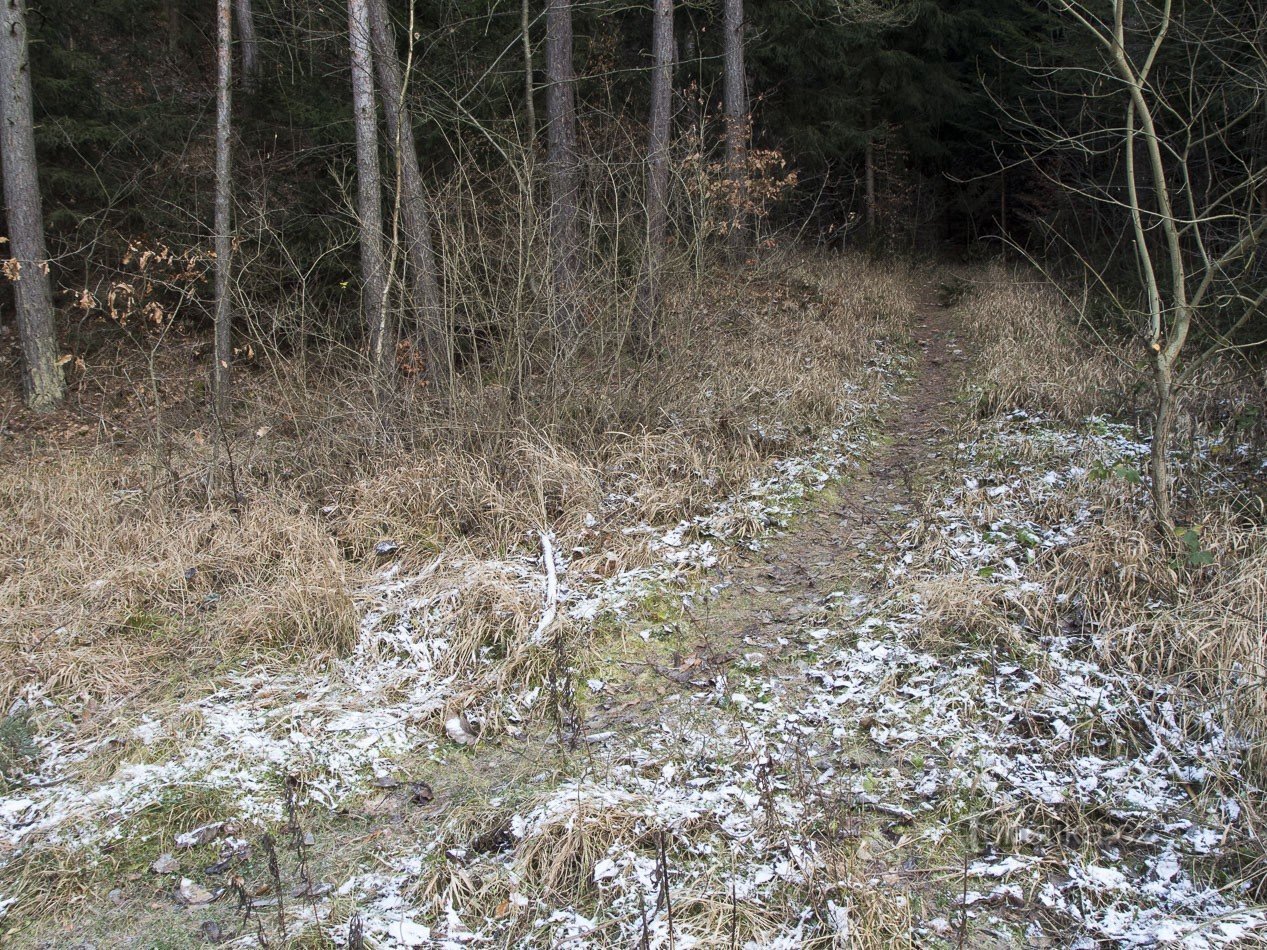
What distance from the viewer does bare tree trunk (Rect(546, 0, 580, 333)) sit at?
6.83 metres

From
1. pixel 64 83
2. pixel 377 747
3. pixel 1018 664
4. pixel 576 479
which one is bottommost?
pixel 377 747

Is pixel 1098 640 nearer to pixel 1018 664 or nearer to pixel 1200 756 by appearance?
pixel 1018 664

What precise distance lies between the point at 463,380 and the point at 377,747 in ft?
11.9

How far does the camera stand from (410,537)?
5.80 metres

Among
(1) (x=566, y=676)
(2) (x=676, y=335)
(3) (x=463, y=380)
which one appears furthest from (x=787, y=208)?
(1) (x=566, y=676)

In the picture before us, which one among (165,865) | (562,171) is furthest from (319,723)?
(562,171)

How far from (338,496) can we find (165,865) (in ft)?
11.1

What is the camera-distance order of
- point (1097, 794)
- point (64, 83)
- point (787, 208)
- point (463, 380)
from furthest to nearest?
point (787, 208) → point (64, 83) → point (463, 380) → point (1097, 794)

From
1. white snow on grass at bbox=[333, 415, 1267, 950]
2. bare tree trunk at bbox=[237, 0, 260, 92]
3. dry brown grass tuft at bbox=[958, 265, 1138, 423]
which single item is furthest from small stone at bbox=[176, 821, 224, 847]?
bare tree trunk at bbox=[237, 0, 260, 92]

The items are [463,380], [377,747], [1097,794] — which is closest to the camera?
[1097,794]

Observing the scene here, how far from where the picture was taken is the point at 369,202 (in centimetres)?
851

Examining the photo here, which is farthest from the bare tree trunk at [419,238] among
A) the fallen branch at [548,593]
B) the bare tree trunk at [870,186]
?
the bare tree trunk at [870,186]

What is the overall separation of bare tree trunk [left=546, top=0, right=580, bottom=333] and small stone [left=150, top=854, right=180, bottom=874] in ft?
14.5

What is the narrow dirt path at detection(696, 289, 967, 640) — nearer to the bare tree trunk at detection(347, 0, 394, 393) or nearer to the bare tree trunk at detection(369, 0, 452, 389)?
the bare tree trunk at detection(369, 0, 452, 389)
